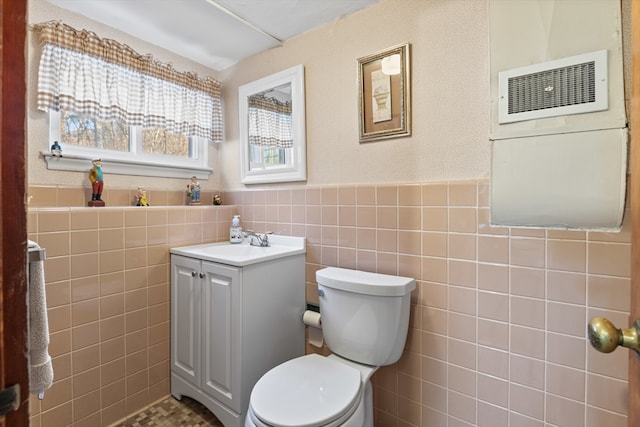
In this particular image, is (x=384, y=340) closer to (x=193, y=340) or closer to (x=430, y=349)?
(x=430, y=349)

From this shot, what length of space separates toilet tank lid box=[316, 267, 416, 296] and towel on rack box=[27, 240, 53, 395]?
1001mm

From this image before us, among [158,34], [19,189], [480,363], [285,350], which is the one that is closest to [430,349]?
[480,363]

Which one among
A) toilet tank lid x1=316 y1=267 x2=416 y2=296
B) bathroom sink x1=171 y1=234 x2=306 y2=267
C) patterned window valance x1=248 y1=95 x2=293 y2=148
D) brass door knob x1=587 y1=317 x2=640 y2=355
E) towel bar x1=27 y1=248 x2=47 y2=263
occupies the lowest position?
toilet tank lid x1=316 y1=267 x2=416 y2=296

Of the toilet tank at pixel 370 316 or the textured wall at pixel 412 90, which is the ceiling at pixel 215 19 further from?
the toilet tank at pixel 370 316

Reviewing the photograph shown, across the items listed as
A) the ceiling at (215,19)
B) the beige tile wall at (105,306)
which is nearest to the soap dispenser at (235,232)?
the beige tile wall at (105,306)

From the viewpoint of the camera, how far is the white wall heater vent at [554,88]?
93cm

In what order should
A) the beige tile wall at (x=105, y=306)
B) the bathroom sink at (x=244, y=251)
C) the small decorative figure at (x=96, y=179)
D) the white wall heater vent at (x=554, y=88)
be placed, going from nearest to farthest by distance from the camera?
the white wall heater vent at (x=554, y=88) < the beige tile wall at (x=105, y=306) < the bathroom sink at (x=244, y=251) < the small decorative figure at (x=96, y=179)

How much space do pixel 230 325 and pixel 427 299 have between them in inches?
37.7

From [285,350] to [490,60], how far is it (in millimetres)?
1659

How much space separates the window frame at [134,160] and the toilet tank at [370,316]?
1.38m

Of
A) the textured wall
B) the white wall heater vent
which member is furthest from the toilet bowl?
the white wall heater vent

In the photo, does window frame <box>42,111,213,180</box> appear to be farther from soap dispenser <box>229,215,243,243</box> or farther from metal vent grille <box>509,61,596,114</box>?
metal vent grille <box>509,61,596,114</box>

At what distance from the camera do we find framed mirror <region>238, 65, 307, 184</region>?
1.83 meters

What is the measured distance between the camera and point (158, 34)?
1848 mm
